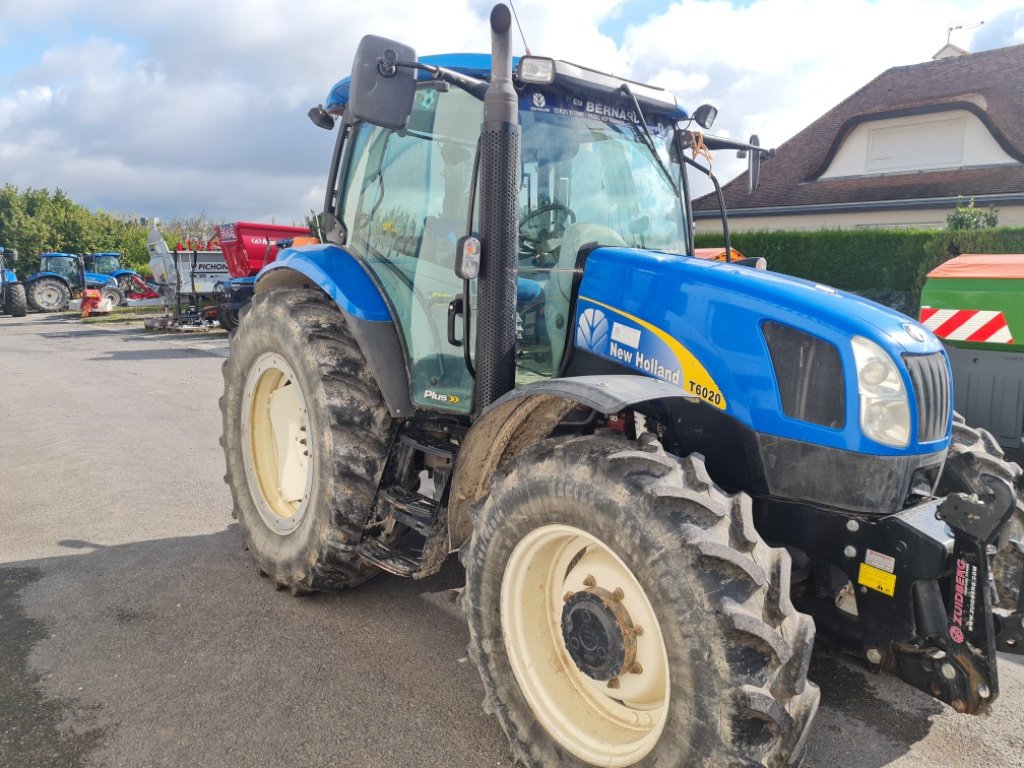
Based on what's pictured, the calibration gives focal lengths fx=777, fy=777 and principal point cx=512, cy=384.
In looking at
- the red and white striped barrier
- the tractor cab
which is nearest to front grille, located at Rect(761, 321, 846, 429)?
the tractor cab

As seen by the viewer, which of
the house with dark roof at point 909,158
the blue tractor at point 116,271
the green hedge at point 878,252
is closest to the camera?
the green hedge at point 878,252

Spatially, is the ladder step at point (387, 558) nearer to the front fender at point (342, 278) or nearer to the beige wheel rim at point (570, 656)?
the beige wheel rim at point (570, 656)

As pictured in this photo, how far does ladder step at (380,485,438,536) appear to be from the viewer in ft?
10.2

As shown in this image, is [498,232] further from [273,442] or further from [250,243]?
[250,243]

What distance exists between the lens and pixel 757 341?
2.39 meters

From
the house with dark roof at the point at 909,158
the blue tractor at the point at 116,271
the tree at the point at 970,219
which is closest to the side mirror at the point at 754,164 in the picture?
the tree at the point at 970,219

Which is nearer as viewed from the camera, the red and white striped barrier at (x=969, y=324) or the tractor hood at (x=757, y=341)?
the tractor hood at (x=757, y=341)

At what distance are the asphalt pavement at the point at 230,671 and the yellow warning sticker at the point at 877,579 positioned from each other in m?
0.67

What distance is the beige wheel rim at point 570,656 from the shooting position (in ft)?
7.50

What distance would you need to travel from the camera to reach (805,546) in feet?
7.90

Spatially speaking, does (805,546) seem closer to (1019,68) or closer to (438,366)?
(438,366)

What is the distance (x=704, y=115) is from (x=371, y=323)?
1.74 metres

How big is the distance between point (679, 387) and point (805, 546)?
2.05 feet

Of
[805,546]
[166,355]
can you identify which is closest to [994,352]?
[805,546]
